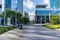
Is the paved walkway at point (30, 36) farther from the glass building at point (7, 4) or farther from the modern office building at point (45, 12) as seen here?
the modern office building at point (45, 12)

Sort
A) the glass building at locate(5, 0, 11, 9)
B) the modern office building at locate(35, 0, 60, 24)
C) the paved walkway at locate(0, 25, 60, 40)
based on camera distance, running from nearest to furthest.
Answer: the paved walkway at locate(0, 25, 60, 40) < the glass building at locate(5, 0, 11, 9) < the modern office building at locate(35, 0, 60, 24)

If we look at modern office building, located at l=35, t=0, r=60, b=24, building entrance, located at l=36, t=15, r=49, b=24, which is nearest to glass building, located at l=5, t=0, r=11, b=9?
modern office building, located at l=35, t=0, r=60, b=24

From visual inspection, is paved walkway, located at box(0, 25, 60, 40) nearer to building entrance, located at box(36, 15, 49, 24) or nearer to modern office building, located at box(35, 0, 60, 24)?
modern office building, located at box(35, 0, 60, 24)

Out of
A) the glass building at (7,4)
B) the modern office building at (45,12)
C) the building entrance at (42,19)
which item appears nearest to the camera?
the glass building at (7,4)

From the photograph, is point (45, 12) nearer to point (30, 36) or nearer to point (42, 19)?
point (42, 19)

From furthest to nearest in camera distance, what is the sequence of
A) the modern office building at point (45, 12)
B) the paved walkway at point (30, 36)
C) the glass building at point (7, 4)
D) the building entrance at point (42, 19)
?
the building entrance at point (42, 19) < the modern office building at point (45, 12) < the glass building at point (7, 4) < the paved walkway at point (30, 36)

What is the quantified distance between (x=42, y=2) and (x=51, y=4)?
21.0ft

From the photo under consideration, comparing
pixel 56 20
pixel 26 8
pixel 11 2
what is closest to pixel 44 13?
pixel 26 8

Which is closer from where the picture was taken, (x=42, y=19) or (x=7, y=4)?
(x=7, y=4)

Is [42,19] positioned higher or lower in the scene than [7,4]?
lower

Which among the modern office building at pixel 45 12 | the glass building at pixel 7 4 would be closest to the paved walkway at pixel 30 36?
the glass building at pixel 7 4

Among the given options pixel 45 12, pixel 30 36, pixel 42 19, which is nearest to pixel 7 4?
pixel 45 12

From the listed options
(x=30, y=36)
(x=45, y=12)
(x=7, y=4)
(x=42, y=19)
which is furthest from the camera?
(x=42, y=19)

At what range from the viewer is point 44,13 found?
10881 centimetres
